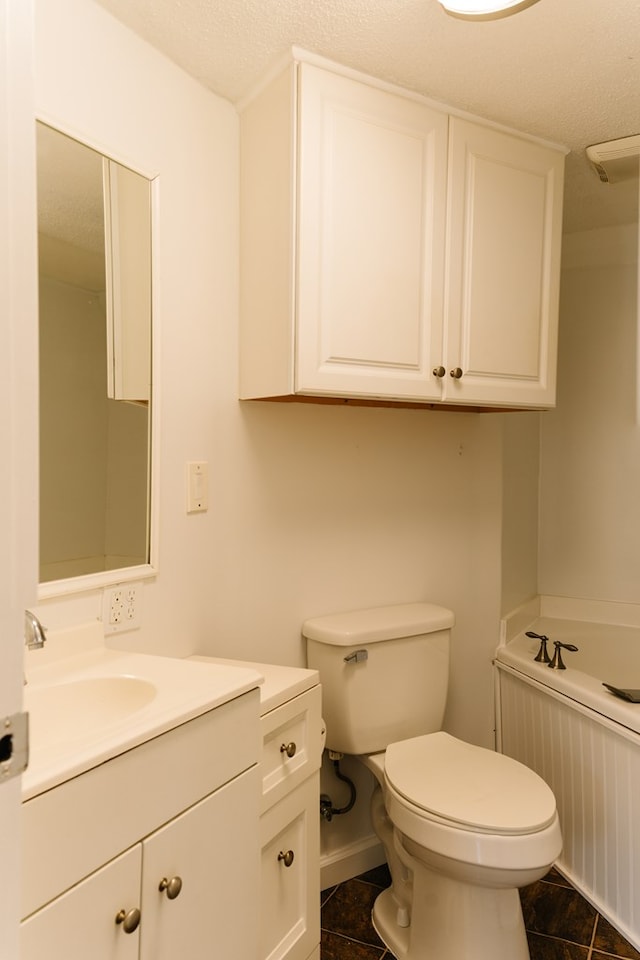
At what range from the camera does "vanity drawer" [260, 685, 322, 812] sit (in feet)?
4.29

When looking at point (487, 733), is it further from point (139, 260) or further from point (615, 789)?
point (139, 260)

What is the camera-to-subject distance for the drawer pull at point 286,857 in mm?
1358

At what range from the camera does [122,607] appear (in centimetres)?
136

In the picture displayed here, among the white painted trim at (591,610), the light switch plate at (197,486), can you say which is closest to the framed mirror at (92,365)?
the light switch plate at (197,486)

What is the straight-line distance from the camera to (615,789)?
171 centimetres

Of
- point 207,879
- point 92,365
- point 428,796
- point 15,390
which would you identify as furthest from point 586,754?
point 15,390

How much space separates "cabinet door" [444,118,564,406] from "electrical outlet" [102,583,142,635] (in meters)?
0.94

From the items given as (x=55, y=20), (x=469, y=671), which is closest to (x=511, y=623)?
(x=469, y=671)

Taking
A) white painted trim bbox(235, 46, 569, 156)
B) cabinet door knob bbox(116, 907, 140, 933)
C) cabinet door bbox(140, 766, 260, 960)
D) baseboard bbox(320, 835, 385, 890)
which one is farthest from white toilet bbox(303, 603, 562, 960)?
white painted trim bbox(235, 46, 569, 156)

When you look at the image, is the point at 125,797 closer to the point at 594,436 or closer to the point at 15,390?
the point at 15,390

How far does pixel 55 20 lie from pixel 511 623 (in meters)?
2.15

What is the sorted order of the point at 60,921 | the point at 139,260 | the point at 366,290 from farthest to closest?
1. the point at 366,290
2. the point at 139,260
3. the point at 60,921

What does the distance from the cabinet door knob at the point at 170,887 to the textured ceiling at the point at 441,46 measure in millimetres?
1611

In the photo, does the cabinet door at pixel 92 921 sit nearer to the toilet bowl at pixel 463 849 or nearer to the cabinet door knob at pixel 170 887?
the cabinet door knob at pixel 170 887
